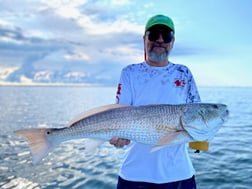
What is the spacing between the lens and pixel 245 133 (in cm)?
1892

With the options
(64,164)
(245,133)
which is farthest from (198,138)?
(245,133)

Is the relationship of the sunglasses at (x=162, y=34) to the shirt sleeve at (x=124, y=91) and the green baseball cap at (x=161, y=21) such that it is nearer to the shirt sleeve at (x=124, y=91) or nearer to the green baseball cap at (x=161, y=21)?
the green baseball cap at (x=161, y=21)

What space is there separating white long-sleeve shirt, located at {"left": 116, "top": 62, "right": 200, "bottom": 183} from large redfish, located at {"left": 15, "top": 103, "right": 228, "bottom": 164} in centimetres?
32

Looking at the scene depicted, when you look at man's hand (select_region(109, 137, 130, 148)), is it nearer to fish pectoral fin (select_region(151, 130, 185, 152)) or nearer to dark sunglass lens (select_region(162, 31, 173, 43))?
fish pectoral fin (select_region(151, 130, 185, 152))

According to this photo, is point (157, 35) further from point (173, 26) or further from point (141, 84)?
point (141, 84)

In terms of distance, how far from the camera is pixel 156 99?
12.9 ft

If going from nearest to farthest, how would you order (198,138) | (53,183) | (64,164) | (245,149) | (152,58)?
1. (198,138)
2. (152,58)
3. (53,183)
4. (64,164)
5. (245,149)

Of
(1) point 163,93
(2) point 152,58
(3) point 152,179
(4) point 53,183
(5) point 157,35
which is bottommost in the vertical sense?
(4) point 53,183

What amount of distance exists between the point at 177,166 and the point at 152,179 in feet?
1.09

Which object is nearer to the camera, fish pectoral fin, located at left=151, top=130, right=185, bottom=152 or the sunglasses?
fish pectoral fin, located at left=151, top=130, right=185, bottom=152

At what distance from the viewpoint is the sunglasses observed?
13.7ft

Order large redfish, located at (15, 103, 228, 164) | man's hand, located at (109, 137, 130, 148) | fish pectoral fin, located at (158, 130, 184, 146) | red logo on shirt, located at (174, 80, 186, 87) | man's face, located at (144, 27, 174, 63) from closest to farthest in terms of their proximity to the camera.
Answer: fish pectoral fin, located at (158, 130, 184, 146), large redfish, located at (15, 103, 228, 164), man's hand, located at (109, 137, 130, 148), red logo on shirt, located at (174, 80, 186, 87), man's face, located at (144, 27, 174, 63)

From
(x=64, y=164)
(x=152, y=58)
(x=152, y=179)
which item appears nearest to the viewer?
(x=152, y=179)

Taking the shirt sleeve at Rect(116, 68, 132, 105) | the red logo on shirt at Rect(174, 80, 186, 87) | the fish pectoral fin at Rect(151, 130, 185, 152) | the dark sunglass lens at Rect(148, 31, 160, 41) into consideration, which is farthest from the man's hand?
the dark sunglass lens at Rect(148, 31, 160, 41)
